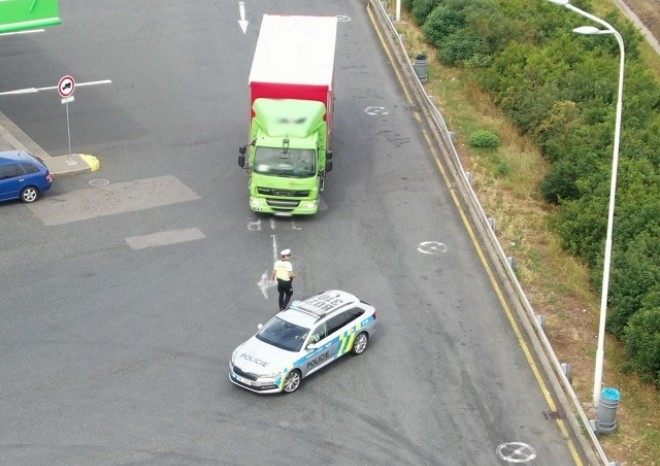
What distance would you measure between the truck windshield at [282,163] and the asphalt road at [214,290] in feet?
5.52

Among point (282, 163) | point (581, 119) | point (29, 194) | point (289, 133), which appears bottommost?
point (29, 194)

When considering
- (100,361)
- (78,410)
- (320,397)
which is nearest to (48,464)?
(78,410)

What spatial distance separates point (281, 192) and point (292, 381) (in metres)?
9.42

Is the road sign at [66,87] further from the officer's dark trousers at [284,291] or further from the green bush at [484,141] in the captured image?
the green bush at [484,141]

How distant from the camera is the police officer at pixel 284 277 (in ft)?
92.6

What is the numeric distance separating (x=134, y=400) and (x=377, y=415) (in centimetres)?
548

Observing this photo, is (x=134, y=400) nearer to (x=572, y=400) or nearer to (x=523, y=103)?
(x=572, y=400)

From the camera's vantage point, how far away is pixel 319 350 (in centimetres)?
2583

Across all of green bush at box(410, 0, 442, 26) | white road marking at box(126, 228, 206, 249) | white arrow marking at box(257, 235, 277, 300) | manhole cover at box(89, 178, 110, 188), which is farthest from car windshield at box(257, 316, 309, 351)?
green bush at box(410, 0, 442, 26)

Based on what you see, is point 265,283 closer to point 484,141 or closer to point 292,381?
point 292,381

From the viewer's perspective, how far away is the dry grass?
25.3m

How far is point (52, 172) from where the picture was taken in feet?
121

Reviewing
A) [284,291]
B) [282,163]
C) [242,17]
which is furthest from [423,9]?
[284,291]

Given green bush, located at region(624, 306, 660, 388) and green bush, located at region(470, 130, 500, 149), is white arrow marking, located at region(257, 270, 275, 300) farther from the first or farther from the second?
green bush, located at region(470, 130, 500, 149)
